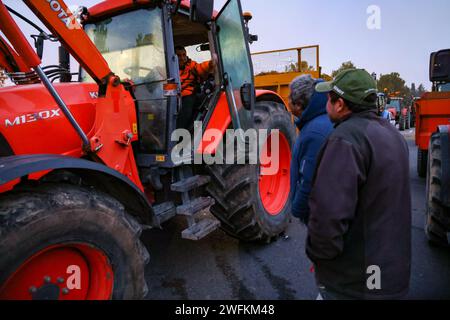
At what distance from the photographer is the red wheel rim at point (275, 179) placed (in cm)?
412

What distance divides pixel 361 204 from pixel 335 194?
18 cm

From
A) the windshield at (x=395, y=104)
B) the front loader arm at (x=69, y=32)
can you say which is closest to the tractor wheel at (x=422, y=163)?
the front loader arm at (x=69, y=32)

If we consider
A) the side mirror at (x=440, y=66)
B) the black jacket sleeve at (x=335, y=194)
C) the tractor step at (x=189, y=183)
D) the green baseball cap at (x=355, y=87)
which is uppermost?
the side mirror at (x=440, y=66)

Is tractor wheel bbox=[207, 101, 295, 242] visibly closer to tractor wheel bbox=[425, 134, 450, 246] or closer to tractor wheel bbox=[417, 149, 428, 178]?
tractor wheel bbox=[425, 134, 450, 246]

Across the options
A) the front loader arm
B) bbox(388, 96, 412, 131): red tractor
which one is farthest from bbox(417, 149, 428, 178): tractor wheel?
bbox(388, 96, 412, 131): red tractor

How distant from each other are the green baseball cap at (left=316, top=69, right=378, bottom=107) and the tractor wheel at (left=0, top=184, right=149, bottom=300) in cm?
147

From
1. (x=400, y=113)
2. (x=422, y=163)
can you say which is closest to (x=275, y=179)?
→ (x=422, y=163)

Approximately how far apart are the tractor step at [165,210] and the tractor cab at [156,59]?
36 cm

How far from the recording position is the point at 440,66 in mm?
3688

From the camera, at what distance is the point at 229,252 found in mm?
3648

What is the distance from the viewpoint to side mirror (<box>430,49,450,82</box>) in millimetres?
3645

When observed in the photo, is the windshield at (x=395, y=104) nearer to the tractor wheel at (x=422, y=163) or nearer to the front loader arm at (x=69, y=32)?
the tractor wheel at (x=422, y=163)

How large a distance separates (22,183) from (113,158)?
0.81 meters
